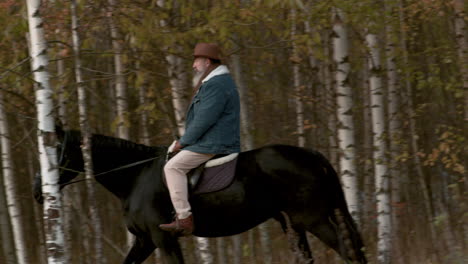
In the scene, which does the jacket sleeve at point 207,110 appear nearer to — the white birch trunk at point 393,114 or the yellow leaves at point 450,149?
the white birch trunk at point 393,114

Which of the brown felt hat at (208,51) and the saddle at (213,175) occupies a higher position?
the brown felt hat at (208,51)

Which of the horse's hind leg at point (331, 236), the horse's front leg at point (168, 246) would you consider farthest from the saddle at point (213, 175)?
the horse's hind leg at point (331, 236)

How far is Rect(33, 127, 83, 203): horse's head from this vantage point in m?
6.95

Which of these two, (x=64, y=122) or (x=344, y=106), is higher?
(x=64, y=122)

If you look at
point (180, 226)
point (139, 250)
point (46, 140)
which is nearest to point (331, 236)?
point (180, 226)

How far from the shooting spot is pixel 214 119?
6406mm

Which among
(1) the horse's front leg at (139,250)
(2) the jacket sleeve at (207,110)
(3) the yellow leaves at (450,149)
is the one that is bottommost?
(1) the horse's front leg at (139,250)

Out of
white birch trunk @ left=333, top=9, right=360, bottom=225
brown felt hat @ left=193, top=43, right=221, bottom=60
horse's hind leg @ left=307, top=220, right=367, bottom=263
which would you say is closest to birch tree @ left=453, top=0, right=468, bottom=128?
white birch trunk @ left=333, top=9, right=360, bottom=225

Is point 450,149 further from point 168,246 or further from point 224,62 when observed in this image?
point 168,246

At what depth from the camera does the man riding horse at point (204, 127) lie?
638 cm

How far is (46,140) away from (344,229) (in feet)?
10.1

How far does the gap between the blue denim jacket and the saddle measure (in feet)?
0.38

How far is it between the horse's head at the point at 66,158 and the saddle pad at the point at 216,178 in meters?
1.40

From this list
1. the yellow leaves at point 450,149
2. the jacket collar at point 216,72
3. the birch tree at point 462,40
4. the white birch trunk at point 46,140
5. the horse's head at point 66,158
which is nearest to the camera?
the white birch trunk at point 46,140
